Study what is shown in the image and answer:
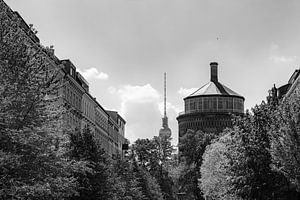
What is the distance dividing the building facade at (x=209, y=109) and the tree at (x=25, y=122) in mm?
123964

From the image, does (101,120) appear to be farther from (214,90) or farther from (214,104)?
(214,90)

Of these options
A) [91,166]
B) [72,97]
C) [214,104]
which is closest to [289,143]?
[91,166]

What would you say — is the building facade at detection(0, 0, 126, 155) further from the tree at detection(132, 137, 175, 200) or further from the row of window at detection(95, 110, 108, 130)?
the tree at detection(132, 137, 175, 200)

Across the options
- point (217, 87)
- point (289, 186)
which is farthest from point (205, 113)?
point (289, 186)

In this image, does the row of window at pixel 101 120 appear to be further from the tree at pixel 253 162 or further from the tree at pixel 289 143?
the tree at pixel 289 143

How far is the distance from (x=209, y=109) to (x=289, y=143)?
122m

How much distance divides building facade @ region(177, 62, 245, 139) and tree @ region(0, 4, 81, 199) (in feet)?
407

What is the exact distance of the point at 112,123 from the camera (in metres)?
114

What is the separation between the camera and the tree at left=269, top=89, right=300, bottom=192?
3056 cm

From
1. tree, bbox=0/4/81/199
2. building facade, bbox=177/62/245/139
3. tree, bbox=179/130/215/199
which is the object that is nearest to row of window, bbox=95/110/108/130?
tree, bbox=179/130/215/199

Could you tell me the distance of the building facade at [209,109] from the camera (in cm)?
15100

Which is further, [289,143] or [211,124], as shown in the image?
[211,124]

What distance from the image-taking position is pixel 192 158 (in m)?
109

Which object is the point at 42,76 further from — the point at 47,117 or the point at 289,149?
the point at 289,149
